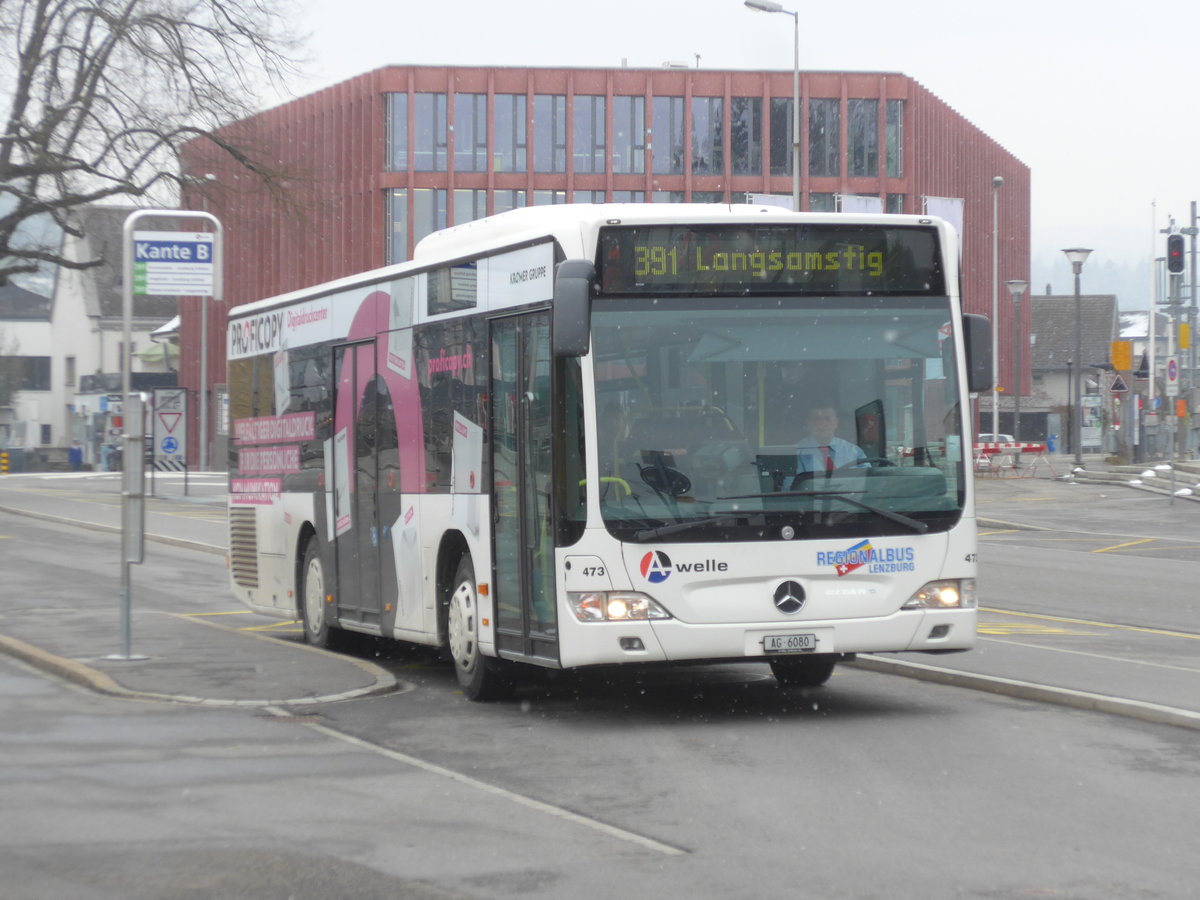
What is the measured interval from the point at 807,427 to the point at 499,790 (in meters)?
3.08

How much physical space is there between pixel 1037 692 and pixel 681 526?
2646mm

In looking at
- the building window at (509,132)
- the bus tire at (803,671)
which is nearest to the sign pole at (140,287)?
the bus tire at (803,671)

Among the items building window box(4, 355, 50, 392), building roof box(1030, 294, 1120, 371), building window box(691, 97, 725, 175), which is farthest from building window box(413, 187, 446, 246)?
building roof box(1030, 294, 1120, 371)

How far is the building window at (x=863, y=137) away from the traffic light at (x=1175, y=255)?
102ft

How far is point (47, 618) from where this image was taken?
1633cm

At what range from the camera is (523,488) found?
1054 centimetres

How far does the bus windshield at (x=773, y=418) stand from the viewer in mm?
10031

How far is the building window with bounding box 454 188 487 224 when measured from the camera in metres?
69.4

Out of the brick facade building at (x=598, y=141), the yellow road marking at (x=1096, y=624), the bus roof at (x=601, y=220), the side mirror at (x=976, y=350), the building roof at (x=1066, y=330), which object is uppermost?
the brick facade building at (x=598, y=141)

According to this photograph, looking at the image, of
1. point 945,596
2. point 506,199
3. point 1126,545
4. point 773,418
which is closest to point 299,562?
point 773,418

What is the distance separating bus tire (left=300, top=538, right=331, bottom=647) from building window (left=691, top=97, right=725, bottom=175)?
56.1m

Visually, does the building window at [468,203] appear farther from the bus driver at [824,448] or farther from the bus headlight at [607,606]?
the bus headlight at [607,606]

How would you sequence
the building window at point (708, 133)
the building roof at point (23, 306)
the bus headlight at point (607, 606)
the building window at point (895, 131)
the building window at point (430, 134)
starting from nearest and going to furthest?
the bus headlight at point (607, 606), the building window at point (430, 134), the building window at point (708, 133), the building window at point (895, 131), the building roof at point (23, 306)

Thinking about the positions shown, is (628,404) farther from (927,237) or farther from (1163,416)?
(1163,416)
